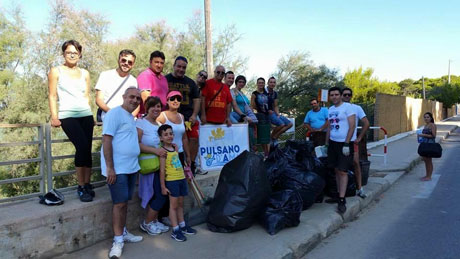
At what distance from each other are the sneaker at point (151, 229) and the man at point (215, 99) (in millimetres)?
2139

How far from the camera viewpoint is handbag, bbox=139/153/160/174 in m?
3.88

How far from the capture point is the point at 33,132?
51.3 ft

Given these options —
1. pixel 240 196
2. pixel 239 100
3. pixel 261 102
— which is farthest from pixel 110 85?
pixel 261 102

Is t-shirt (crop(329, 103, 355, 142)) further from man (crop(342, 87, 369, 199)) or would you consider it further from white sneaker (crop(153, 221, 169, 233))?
white sneaker (crop(153, 221, 169, 233))

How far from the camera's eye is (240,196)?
414 cm

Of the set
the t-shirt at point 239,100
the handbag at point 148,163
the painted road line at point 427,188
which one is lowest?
the painted road line at point 427,188

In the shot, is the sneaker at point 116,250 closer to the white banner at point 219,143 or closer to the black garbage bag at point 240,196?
the black garbage bag at point 240,196

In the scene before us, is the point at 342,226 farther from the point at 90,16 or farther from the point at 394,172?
the point at 90,16

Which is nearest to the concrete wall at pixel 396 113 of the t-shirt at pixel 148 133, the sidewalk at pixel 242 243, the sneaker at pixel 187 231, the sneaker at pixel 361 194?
the sneaker at pixel 361 194

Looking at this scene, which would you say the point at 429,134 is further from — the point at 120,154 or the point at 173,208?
the point at 120,154

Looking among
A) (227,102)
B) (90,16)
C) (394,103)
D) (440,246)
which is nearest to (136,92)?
(227,102)

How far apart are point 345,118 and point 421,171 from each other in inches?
220

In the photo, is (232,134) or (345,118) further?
(232,134)

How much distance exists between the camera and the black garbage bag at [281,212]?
13.7 ft
